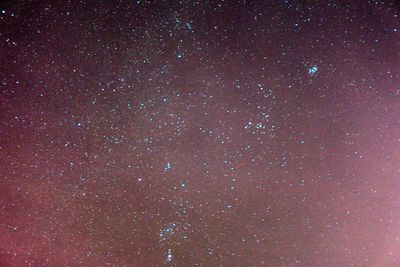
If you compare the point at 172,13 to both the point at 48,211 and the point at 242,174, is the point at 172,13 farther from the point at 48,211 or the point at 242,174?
the point at 48,211

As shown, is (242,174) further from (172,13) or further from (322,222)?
(172,13)

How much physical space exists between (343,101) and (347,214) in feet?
0.65

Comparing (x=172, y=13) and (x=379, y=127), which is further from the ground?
(x=172, y=13)

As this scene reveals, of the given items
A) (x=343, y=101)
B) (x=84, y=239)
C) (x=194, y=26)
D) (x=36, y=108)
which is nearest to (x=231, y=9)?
(x=194, y=26)

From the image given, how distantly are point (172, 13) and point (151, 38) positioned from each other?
0.05 m

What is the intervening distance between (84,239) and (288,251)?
35cm

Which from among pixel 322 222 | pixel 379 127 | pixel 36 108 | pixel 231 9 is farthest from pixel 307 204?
pixel 36 108

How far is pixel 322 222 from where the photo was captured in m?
0.65

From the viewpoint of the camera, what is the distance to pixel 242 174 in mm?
620

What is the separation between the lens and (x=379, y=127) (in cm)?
63

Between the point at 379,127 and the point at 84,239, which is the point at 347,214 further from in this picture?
the point at 84,239

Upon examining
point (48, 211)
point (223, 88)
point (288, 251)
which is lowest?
point (288, 251)

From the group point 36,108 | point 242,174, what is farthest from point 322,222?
point 36,108

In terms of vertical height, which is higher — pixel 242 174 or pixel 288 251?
pixel 242 174
